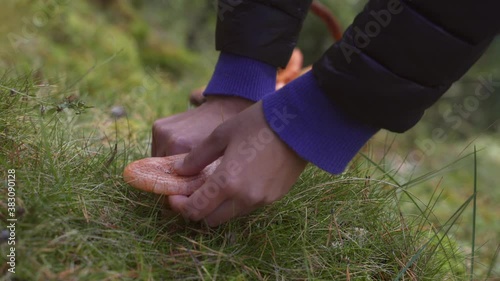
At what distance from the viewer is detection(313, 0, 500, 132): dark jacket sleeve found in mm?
1076

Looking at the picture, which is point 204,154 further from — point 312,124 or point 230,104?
point 230,104

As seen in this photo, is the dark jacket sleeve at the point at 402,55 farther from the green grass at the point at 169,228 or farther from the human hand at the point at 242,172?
the green grass at the point at 169,228

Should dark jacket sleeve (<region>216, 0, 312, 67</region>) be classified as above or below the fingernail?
above

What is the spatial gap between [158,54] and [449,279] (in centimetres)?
544

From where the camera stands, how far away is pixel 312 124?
121 centimetres

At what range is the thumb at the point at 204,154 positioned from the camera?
123 centimetres
